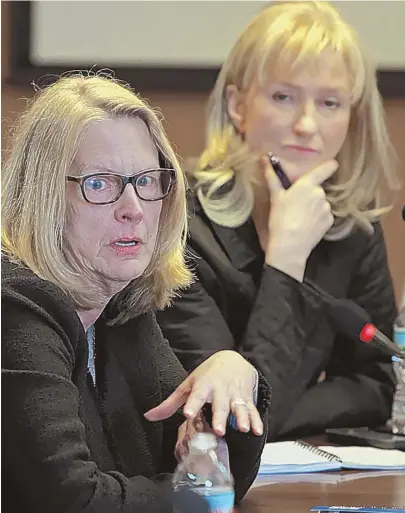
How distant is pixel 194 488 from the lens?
3.55ft

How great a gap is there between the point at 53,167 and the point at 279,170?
73 centimetres

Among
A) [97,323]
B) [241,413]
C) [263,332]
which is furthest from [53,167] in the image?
[263,332]

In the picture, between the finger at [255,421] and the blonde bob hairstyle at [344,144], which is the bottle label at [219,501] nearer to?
the finger at [255,421]

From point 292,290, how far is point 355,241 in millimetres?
237

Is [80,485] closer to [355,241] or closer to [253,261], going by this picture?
[253,261]

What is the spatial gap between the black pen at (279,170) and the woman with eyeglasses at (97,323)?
475mm

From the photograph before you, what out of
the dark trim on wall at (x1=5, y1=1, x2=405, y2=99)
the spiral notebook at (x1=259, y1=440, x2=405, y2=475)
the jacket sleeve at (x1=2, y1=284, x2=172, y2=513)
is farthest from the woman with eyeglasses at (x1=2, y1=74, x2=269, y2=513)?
the dark trim on wall at (x1=5, y1=1, x2=405, y2=99)

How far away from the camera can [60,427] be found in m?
0.94

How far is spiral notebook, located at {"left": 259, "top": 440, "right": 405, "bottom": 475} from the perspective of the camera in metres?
1.35

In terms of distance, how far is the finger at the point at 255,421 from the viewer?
1119mm

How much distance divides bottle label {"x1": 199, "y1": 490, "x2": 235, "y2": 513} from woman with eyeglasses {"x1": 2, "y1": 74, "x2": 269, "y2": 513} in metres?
0.05

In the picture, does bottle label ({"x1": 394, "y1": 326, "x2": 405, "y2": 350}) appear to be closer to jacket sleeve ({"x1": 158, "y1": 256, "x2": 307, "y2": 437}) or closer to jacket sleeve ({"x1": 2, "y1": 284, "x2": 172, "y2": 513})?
jacket sleeve ({"x1": 158, "y1": 256, "x2": 307, "y2": 437})

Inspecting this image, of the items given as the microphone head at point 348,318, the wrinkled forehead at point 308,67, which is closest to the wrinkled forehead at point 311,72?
the wrinkled forehead at point 308,67

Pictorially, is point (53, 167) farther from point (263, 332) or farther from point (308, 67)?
point (308, 67)
